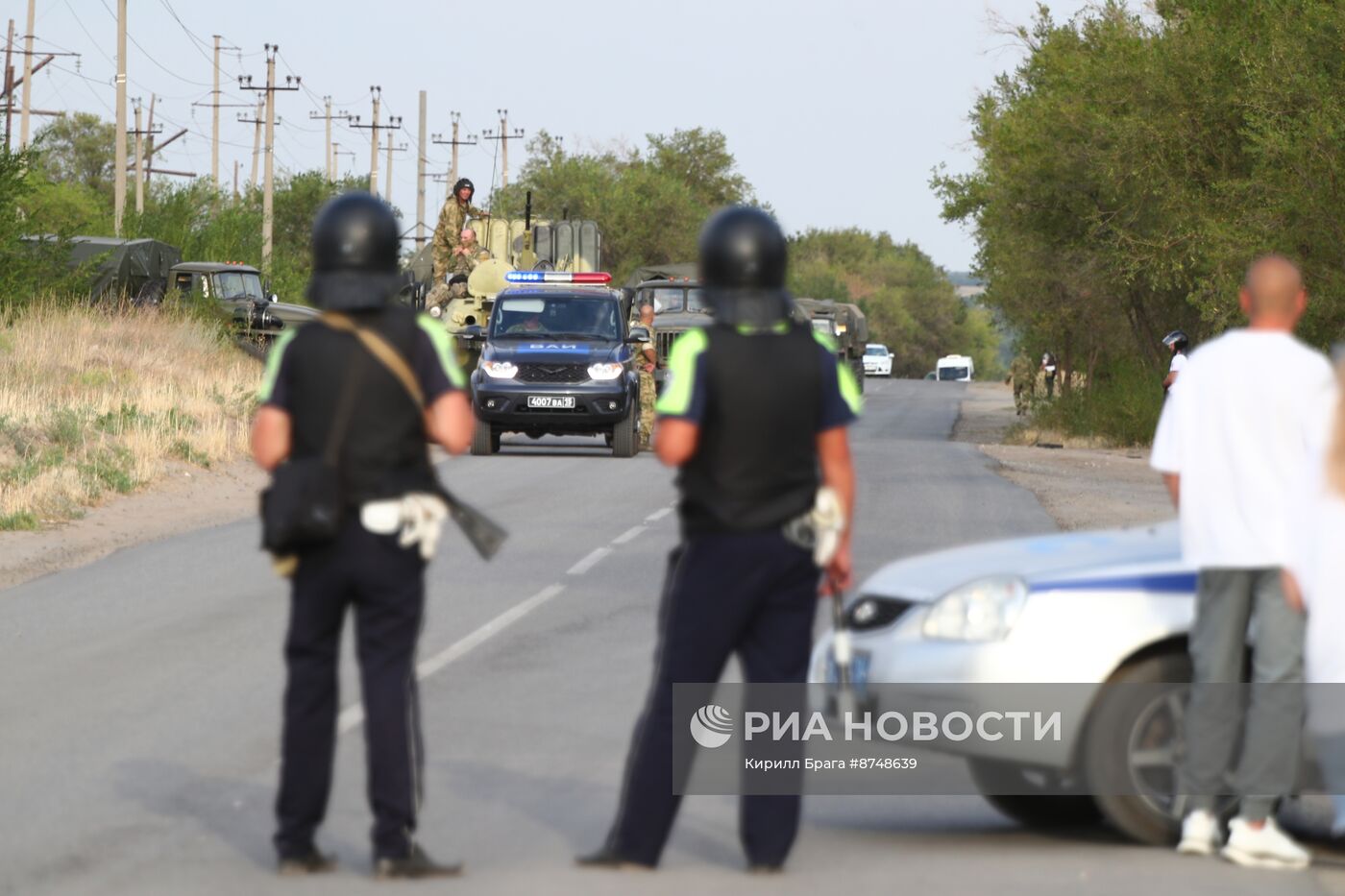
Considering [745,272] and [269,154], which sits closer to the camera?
[745,272]

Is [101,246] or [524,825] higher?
[101,246]

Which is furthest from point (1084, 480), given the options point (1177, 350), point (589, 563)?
point (589, 563)

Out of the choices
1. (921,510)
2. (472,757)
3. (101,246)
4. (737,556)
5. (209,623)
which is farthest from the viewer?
(101,246)

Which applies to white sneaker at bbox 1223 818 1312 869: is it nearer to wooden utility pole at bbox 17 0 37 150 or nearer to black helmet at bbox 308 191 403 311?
black helmet at bbox 308 191 403 311

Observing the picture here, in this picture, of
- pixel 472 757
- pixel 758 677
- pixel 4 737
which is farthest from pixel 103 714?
pixel 758 677

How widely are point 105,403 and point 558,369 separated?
539 centimetres

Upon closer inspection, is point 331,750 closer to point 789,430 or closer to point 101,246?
point 789,430

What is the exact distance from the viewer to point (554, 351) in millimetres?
26328

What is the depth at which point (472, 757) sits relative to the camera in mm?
8219

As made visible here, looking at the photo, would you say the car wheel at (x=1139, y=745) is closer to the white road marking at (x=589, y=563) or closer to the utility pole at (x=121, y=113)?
the white road marking at (x=589, y=563)

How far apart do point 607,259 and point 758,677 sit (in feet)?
316

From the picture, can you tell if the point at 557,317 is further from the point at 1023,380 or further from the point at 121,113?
the point at 121,113

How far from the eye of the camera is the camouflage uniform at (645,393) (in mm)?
27766

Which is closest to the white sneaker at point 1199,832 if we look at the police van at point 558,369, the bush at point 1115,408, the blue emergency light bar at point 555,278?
the police van at point 558,369
